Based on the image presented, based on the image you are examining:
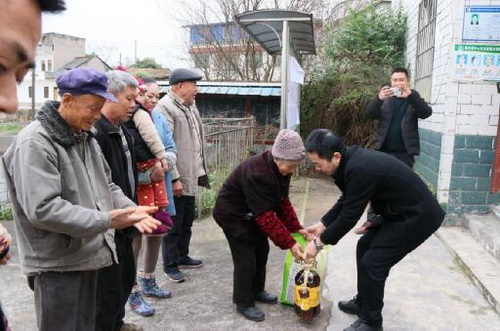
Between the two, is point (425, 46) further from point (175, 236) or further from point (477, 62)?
point (175, 236)

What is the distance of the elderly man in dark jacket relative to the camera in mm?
4965

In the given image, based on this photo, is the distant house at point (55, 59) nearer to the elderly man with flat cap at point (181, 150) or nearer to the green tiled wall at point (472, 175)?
the elderly man with flat cap at point (181, 150)

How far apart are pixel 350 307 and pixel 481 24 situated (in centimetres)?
372

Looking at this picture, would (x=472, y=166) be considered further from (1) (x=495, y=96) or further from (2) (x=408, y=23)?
(2) (x=408, y=23)

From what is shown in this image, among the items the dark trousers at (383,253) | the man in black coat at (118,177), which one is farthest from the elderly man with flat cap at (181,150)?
the dark trousers at (383,253)

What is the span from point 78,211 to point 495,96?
200 inches

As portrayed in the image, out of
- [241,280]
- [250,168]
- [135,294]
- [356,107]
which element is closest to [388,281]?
[241,280]

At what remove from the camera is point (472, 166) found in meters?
5.53

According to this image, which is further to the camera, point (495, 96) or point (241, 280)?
point (495, 96)

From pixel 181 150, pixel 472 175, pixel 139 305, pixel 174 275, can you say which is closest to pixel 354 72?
pixel 472 175

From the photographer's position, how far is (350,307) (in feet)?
12.4

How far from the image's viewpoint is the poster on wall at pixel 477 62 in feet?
17.5

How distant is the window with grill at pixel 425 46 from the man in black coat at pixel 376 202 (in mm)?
3984

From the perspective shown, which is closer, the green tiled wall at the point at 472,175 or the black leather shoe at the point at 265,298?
the black leather shoe at the point at 265,298
